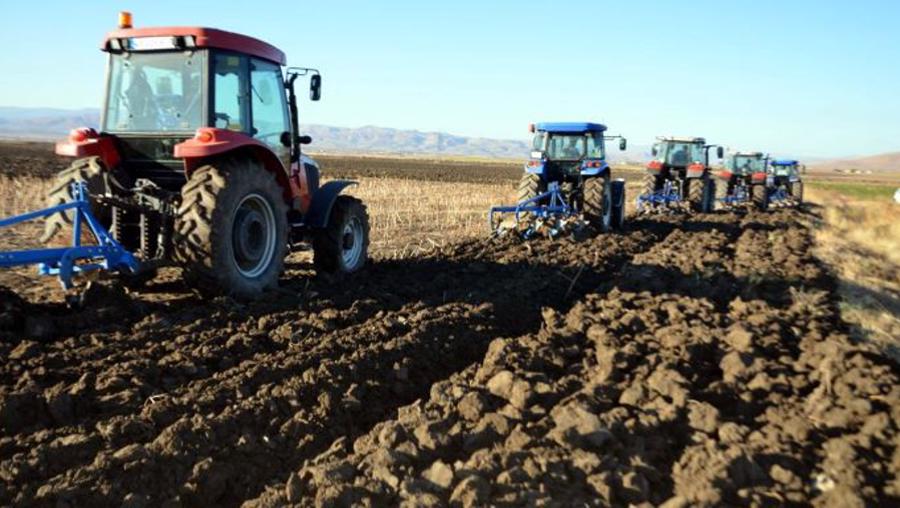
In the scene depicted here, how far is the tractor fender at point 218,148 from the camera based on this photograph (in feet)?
17.9

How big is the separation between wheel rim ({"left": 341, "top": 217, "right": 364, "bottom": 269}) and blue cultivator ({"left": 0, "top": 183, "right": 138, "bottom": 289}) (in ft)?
8.73

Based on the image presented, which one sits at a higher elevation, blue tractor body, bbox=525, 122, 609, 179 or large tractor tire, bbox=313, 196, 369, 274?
blue tractor body, bbox=525, 122, 609, 179

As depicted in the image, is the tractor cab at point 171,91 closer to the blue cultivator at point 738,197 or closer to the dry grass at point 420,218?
the dry grass at point 420,218

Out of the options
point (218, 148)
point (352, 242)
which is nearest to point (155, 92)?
point (218, 148)

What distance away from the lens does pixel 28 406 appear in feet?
11.9

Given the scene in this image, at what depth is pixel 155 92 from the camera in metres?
6.14

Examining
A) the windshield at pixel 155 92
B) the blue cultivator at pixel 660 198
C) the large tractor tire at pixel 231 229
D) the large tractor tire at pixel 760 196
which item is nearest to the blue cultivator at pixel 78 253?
the large tractor tire at pixel 231 229

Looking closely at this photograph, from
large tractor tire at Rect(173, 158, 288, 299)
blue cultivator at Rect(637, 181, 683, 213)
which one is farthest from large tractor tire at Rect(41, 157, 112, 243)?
blue cultivator at Rect(637, 181, 683, 213)

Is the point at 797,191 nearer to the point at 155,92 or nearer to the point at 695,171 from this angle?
the point at 695,171

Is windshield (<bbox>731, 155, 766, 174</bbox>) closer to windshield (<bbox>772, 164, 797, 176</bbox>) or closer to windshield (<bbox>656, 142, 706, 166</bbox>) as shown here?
windshield (<bbox>772, 164, 797, 176</bbox>)

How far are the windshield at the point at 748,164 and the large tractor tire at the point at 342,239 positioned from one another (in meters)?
20.0

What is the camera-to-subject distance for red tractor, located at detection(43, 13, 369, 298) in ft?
17.9

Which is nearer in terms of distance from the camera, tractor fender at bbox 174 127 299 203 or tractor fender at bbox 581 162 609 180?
tractor fender at bbox 174 127 299 203

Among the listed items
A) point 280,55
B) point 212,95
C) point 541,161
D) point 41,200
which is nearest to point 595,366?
point 212,95
